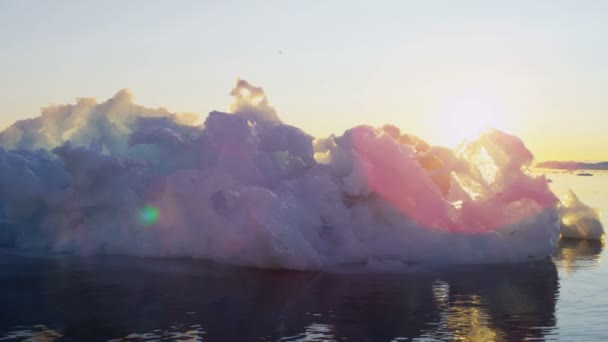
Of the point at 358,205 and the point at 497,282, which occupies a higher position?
the point at 358,205

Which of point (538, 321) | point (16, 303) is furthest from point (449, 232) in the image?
point (16, 303)

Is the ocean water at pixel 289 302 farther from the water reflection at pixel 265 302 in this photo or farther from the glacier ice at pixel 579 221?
the glacier ice at pixel 579 221

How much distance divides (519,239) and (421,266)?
217 inches

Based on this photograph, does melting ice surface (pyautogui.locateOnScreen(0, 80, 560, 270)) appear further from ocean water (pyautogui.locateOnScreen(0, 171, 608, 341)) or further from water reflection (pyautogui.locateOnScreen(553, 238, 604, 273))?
ocean water (pyautogui.locateOnScreen(0, 171, 608, 341))

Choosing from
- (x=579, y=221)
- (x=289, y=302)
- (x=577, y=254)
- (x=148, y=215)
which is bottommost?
(x=289, y=302)

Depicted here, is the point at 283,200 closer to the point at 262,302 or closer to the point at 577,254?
A: the point at 262,302

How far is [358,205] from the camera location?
102 feet

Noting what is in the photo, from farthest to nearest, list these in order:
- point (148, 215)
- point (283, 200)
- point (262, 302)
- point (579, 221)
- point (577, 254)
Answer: point (579, 221), point (577, 254), point (148, 215), point (283, 200), point (262, 302)

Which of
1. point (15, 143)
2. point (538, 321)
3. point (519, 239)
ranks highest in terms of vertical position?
point (15, 143)

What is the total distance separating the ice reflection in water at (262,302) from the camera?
57.1 ft


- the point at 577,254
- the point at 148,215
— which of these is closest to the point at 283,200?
the point at 148,215

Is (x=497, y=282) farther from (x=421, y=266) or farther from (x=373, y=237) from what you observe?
(x=373, y=237)

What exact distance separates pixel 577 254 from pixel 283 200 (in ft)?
47.6

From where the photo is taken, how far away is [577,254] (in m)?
33.2
